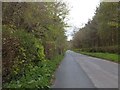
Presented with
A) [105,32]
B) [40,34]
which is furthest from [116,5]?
[105,32]

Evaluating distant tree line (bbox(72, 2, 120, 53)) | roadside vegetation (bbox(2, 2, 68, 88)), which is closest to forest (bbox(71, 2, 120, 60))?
distant tree line (bbox(72, 2, 120, 53))

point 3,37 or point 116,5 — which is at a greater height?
point 116,5

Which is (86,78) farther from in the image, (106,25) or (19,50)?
(106,25)

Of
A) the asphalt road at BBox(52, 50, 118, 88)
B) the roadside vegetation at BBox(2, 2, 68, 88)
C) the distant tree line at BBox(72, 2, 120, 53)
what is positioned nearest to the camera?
the roadside vegetation at BBox(2, 2, 68, 88)

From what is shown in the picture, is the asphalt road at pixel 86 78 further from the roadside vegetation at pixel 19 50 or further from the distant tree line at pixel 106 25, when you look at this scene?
the distant tree line at pixel 106 25

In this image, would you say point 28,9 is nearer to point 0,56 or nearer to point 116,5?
point 0,56

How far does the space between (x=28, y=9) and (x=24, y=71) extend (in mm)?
3059

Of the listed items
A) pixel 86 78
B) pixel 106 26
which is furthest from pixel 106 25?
pixel 86 78

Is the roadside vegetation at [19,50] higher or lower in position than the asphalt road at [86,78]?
higher

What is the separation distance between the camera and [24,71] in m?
14.0

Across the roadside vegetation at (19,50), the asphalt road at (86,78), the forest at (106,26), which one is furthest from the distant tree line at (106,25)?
the roadside vegetation at (19,50)

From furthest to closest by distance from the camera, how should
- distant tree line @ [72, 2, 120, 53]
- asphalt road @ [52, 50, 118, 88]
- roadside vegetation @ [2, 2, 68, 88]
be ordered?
distant tree line @ [72, 2, 120, 53], asphalt road @ [52, 50, 118, 88], roadside vegetation @ [2, 2, 68, 88]

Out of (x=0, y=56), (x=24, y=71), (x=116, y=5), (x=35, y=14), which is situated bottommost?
(x=24, y=71)

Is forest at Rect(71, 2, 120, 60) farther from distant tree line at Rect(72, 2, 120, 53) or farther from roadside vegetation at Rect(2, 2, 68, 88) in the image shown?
roadside vegetation at Rect(2, 2, 68, 88)
